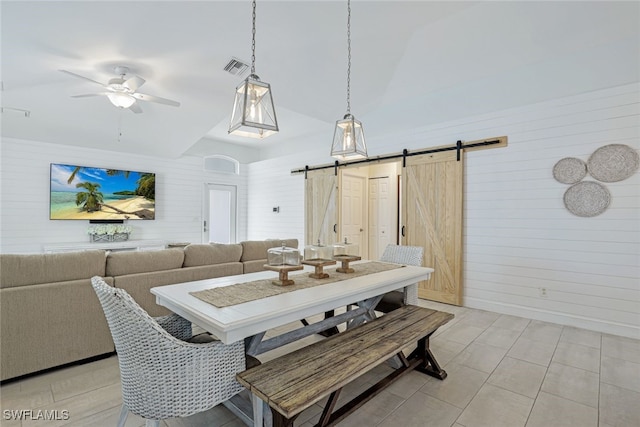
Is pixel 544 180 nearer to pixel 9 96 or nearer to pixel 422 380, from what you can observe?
pixel 422 380

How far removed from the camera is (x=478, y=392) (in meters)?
2.22

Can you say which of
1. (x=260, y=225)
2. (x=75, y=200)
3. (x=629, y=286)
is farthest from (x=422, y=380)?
(x=75, y=200)

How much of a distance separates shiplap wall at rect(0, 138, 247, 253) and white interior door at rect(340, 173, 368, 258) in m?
3.59

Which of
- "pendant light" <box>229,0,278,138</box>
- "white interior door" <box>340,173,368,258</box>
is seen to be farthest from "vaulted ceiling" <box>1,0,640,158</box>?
"white interior door" <box>340,173,368,258</box>

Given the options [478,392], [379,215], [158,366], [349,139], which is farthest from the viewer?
[379,215]

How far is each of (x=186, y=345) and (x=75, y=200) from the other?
591 cm

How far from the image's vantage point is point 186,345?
4.87 feet

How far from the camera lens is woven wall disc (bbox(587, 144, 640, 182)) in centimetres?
322

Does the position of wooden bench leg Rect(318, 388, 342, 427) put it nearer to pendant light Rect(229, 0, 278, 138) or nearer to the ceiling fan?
pendant light Rect(229, 0, 278, 138)

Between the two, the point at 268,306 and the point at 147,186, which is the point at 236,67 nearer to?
the point at 268,306

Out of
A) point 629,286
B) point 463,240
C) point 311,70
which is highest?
point 311,70

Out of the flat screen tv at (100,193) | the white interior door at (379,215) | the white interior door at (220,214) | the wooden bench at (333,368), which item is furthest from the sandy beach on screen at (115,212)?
the wooden bench at (333,368)

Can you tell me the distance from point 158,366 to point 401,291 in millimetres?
2397

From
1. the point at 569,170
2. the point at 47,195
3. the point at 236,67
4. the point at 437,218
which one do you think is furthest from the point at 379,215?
the point at 47,195
